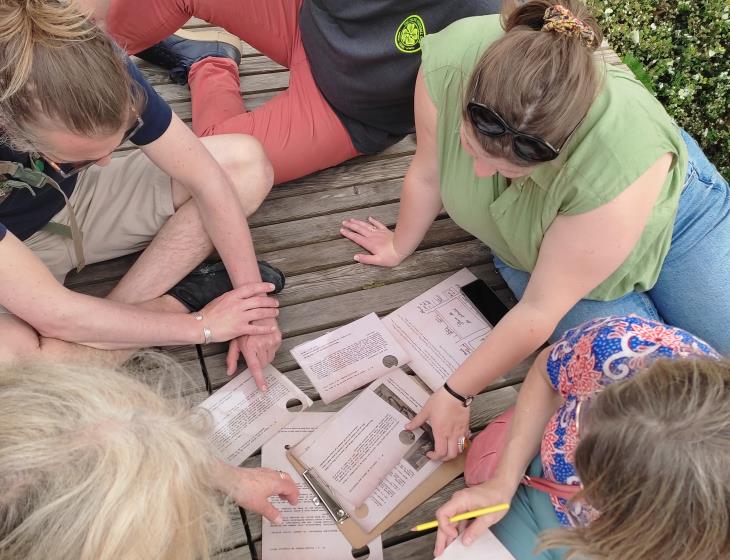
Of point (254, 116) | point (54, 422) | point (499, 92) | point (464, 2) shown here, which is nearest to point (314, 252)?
point (254, 116)

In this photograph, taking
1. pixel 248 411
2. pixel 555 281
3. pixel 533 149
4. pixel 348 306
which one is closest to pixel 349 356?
pixel 348 306

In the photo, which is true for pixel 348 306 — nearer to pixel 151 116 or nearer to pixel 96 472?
pixel 151 116

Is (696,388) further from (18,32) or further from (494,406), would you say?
(18,32)

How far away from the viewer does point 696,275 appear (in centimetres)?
184

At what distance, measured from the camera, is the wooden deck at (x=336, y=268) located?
74.5 inches

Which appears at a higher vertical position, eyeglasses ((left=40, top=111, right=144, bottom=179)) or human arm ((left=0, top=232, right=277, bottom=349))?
eyeglasses ((left=40, top=111, right=144, bottom=179))

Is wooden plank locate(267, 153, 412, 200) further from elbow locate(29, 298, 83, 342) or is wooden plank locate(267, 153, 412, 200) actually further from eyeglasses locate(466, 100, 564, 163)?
eyeglasses locate(466, 100, 564, 163)

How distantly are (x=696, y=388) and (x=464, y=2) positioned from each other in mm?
1485

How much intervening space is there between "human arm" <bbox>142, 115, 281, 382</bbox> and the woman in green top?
0.48 meters

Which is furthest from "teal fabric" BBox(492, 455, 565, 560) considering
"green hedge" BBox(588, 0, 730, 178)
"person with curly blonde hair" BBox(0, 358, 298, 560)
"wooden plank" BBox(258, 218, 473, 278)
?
"green hedge" BBox(588, 0, 730, 178)

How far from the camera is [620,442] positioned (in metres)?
0.94

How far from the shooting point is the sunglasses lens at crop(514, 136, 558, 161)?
1.27m

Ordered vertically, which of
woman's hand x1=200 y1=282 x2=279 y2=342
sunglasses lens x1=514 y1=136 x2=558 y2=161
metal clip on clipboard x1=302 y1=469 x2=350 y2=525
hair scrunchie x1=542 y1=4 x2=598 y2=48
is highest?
hair scrunchie x1=542 y1=4 x2=598 y2=48

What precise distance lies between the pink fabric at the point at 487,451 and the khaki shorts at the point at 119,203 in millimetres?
1182
